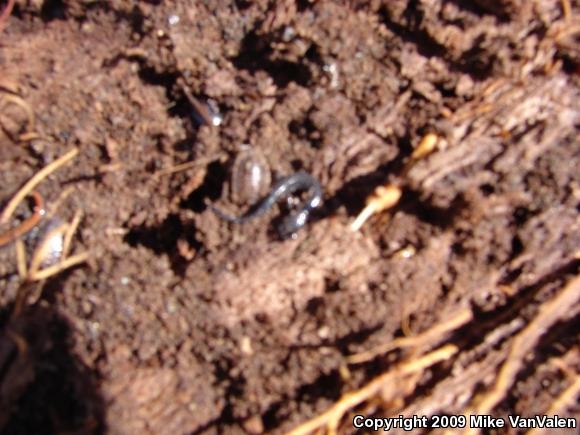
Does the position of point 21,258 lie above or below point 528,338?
above

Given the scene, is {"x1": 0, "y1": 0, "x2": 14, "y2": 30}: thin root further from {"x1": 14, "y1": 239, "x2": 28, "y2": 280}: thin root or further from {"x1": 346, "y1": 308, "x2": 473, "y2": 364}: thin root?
{"x1": 346, "y1": 308, "x2": 473, "y2": 364}: thin root

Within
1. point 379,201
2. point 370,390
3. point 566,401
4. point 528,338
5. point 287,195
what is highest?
point 287,195

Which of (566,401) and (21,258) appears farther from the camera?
(21,258)

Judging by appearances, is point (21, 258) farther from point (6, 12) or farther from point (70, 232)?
point (6, 12)

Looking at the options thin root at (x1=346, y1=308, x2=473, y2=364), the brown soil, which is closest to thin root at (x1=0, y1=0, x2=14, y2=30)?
the brown soil

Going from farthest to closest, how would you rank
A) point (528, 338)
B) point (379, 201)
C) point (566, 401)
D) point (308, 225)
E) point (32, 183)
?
point (32, 183)
point (308, 225)
point (379, 201)
point (528, 338)
point (566, 401)

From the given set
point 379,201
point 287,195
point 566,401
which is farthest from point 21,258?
point 566,401
